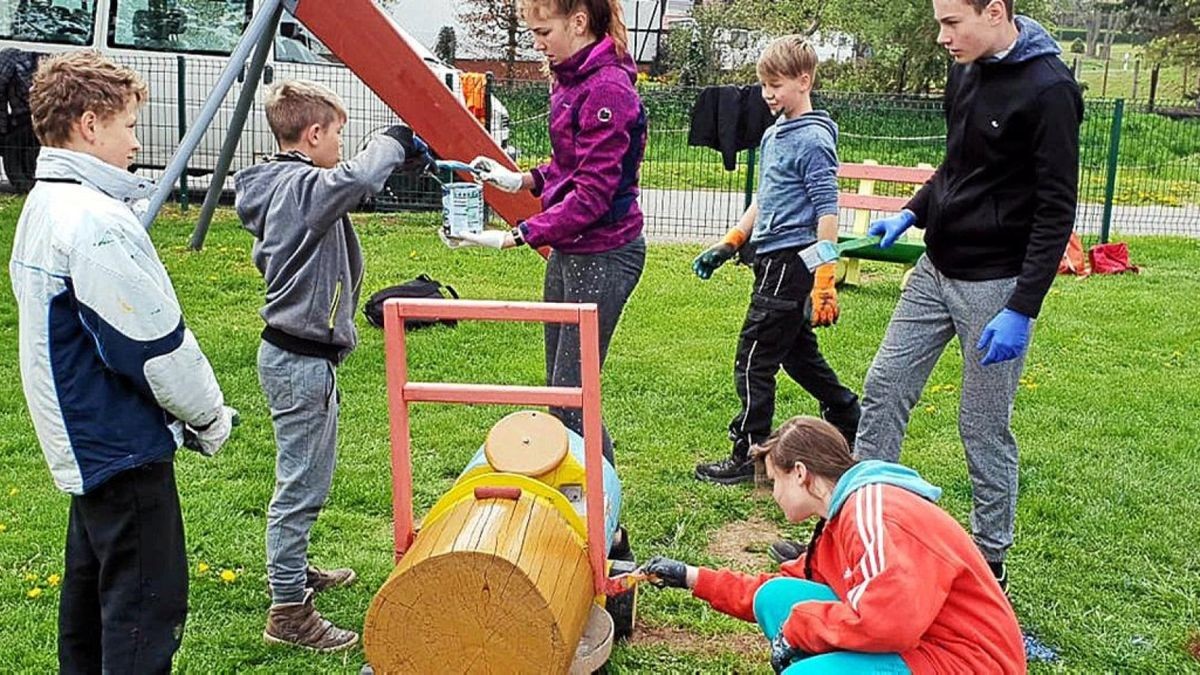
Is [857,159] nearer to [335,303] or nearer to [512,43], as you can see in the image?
[512,43]

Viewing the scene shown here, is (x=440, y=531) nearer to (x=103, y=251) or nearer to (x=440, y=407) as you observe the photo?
(x=103, y=251)

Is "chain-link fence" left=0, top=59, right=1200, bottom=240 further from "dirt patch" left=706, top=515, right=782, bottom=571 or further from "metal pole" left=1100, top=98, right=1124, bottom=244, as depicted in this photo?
"dirt patch" left=706, top=515, right=782, bottom=571

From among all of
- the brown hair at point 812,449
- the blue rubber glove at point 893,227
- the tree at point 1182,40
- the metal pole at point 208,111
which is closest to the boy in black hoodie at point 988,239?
the blue rubber glove at point 893,227

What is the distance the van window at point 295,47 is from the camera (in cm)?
1205

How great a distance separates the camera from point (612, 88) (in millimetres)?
3703

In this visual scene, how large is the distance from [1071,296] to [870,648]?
7.46 m

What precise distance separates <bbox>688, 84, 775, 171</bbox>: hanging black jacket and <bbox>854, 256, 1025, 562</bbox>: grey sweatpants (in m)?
4.31

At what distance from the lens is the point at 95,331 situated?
277 centimetres

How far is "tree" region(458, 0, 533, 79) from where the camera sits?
80.1 ft

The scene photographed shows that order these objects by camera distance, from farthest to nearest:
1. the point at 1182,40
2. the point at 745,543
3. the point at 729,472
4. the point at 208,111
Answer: the point at 1182,40 → the point at 729,472 → the point at 208,111 → the point at 745,543

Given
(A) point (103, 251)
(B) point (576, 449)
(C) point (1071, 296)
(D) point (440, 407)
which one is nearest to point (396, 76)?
(D) point (440, 407)

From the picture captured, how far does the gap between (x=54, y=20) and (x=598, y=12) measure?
1051cm

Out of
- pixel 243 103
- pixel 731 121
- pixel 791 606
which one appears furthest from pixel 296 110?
pixel 731 121

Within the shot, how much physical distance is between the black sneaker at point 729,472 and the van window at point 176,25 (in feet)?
28.9
